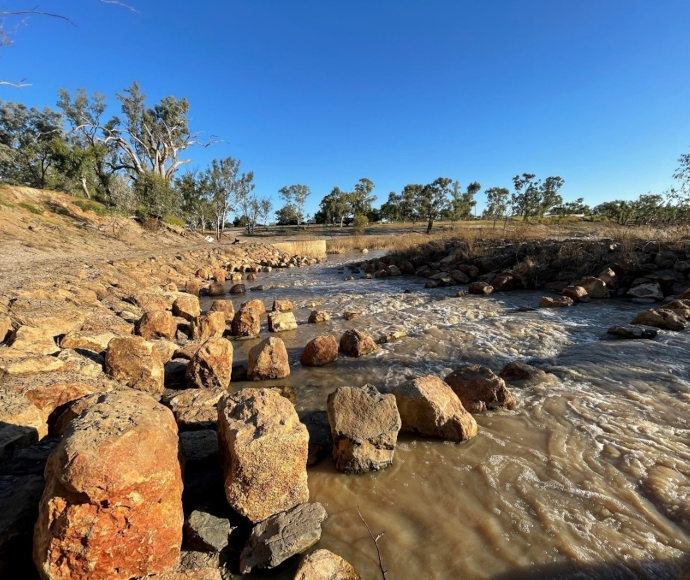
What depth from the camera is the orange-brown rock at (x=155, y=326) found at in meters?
5.38

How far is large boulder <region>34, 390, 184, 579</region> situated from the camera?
1475 mm

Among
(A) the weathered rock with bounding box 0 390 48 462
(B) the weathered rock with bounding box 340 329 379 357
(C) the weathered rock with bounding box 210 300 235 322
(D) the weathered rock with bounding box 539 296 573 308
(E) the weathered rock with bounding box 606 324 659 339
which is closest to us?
(A) the weathered rock with bounding box 0 390 48 462

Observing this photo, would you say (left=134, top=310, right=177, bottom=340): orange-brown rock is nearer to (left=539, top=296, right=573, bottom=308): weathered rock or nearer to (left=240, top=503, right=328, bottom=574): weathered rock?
(left=240, top=503, right=328, bottom=574): weathered rock

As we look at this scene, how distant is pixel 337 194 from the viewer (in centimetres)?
6400

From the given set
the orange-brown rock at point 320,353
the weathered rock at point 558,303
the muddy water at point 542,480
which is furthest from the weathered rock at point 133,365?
the weathered rock at point 558,303

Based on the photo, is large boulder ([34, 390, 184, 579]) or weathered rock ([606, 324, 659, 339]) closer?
large boulder ([34, 390, 184, 579])

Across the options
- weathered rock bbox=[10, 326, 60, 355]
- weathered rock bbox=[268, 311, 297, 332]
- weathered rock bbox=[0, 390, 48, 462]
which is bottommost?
weathered rock bbox=[268, 311, 297, 332]

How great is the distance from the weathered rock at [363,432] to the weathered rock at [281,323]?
14.1ft

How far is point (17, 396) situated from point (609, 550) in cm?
432

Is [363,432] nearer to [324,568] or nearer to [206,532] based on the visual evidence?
[324,568]

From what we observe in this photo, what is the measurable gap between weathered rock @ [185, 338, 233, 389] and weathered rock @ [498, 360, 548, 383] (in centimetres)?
362

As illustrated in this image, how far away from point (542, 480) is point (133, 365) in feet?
13.4

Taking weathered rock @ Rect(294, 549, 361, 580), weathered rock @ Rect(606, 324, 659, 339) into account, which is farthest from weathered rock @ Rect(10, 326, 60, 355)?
weathered rock @ Rect(606, 324, 659, 339)

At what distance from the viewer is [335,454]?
2770 mm
